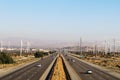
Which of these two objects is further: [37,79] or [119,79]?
[119,79]

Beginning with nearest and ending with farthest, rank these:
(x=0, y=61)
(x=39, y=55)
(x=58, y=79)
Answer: (x=58, y=79) → (x=0, y=61) → (x=39, y=55)

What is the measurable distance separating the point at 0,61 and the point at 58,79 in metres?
56.4

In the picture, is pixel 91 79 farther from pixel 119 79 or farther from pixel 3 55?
pixel 3 55

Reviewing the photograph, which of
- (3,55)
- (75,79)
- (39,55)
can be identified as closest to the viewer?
(75,79)


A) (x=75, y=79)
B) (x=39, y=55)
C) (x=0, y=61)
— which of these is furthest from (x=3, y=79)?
(x=39, y=55)

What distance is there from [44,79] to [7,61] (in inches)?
2283

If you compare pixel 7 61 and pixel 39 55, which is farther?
pixel 39 55

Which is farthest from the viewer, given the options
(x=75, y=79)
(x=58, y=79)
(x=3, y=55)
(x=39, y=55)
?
(x=39, y=55)

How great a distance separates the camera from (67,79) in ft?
118

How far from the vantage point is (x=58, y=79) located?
33.8 meters

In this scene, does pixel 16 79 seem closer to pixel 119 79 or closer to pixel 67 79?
pixel 67 79

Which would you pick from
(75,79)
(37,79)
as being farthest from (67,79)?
(37,79)

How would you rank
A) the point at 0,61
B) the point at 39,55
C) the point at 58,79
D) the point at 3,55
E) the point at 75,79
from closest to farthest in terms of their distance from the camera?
the point at 58,79, the point at 75,79, the point at 0,61, the point at 3,55, the point at 39,55

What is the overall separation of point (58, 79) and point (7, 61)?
60.3 m
